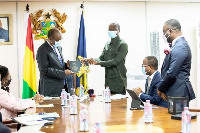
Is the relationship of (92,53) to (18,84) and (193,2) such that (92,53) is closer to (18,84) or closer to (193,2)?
(18,84)

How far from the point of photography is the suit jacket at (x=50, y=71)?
5.23 meters

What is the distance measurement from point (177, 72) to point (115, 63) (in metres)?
1.80

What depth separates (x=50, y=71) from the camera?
5.20m

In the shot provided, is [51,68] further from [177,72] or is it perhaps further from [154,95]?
[177,72]

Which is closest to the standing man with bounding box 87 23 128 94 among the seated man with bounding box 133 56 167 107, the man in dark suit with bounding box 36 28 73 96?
the man in dark suit with bounding box 36 28 73 96

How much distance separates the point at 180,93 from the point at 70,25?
12.4 feet

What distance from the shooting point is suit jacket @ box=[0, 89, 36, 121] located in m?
3.60

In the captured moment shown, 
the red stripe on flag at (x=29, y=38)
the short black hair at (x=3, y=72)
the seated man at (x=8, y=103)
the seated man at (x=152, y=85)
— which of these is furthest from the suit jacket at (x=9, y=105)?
the red stripe on flag at (x=29, y=38)

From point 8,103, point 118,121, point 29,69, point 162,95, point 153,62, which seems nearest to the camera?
point 118,121

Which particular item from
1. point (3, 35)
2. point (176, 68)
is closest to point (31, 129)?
point (176, 68)

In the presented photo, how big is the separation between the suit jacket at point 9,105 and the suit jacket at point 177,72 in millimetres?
1554

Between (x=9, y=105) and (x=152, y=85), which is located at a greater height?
(x=152, y=85)

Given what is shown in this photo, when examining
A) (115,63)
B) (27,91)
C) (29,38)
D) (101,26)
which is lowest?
(27,91)

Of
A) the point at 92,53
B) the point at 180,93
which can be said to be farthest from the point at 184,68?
Answer: the point at 92,53
